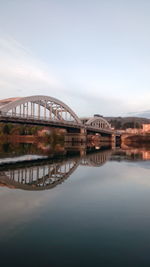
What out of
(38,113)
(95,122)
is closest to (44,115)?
(38,113)

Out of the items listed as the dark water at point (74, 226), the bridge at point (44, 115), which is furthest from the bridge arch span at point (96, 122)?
the dark water at point (74, 226)

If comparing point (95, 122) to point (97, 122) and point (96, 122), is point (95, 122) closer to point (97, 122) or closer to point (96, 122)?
point (96, 122)

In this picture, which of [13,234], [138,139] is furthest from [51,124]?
[13,234]

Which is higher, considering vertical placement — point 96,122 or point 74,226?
point 96,122

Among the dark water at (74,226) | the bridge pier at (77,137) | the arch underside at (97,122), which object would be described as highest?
the arch underside at (97,122)

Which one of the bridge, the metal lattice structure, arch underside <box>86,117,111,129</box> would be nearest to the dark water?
the bridge

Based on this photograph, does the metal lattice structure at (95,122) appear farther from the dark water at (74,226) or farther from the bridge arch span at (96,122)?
the dark water at (74,226)

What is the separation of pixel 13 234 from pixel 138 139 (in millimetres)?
75398

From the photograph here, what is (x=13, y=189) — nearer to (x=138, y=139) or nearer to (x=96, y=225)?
(x=96, y=225)

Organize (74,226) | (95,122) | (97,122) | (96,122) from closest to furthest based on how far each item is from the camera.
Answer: (74,226)
(95,122)
(96,122)
(97,122)

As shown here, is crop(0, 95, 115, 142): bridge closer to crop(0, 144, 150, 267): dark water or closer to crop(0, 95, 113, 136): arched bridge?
crop(0, 95, 113, 136): arched bridge

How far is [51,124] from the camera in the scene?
187ft

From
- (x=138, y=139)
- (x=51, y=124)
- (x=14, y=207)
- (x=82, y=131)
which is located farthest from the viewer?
(x=138, y=139)

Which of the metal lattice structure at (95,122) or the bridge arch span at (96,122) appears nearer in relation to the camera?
the bridge arch span at (96,122)
